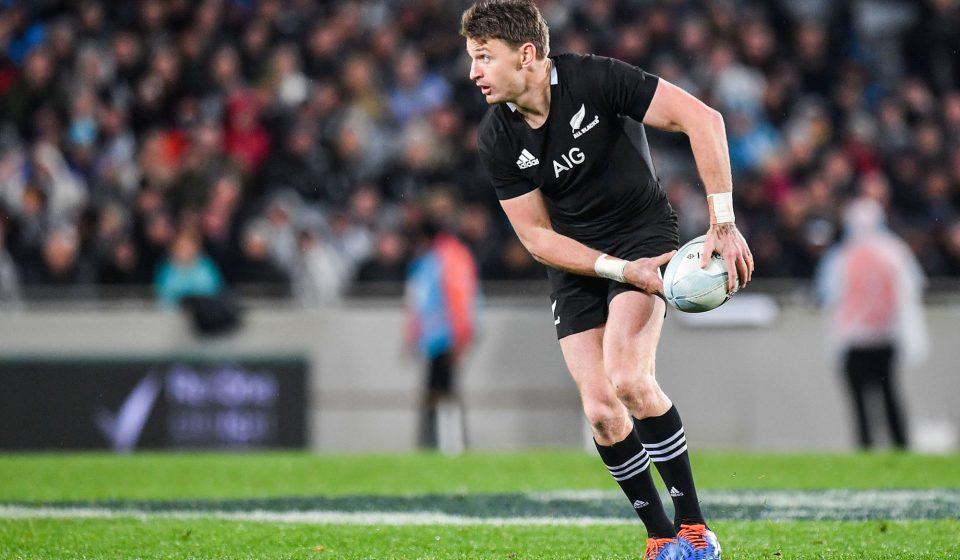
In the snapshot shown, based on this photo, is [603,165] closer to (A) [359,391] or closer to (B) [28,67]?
(A) [359,391]

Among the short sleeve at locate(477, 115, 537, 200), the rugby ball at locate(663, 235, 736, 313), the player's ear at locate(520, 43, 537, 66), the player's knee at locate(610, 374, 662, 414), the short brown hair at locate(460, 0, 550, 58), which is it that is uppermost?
the short brown hair at locate(460, 0, 550, 58)

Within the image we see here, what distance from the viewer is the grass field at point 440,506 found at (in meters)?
6.16

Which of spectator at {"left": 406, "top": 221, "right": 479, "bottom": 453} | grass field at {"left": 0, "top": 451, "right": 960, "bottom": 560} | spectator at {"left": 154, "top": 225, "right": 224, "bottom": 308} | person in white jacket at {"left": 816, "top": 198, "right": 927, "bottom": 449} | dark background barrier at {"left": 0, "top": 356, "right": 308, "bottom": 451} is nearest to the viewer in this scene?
grass field at {"left": 0, "top": 451, "right": 960, "bottom": 560}

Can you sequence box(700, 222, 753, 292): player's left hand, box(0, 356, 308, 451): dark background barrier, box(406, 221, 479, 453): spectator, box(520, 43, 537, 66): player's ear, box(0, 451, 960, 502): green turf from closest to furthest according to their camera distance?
1. box(700, 222, 753, 292): player's left hand
2. box(520, 43, 537, 66): player's ear
3. box(0, 451, 960, 502): green turf
4. box(0, 356, 308, 451): dark background barrier
5. box(406, 221, 479, 453): spectator

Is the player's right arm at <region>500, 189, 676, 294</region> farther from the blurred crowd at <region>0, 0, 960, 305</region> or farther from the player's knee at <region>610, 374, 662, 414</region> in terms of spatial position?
the blurred crowd at <region>0, 0, 960, 305</region>

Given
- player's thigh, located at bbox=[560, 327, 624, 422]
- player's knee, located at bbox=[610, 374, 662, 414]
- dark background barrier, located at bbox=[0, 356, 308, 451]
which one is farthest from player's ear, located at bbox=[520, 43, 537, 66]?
dark background barrier, located at bbox=[0, 356, 308, 451]

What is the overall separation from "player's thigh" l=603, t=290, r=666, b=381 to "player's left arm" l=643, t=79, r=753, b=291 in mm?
419

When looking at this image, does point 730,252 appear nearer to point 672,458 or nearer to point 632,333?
point 632,333

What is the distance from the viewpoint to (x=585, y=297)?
19.6 feet

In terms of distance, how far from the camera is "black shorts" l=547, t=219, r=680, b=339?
588 cm

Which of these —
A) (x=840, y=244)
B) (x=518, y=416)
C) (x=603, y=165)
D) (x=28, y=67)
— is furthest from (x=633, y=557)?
(x=28, y=67)

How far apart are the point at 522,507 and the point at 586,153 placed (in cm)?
272

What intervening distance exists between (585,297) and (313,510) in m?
2.49

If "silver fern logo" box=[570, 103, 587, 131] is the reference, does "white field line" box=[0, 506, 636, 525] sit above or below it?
below
